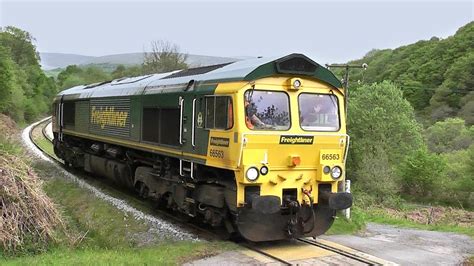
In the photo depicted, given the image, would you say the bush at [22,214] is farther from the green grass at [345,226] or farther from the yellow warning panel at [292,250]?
the green grass at [345,226]

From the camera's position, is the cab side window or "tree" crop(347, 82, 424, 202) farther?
"tree" crop(347, 82, 424, 202)

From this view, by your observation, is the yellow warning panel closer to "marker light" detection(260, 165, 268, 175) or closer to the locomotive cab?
the locomotive cab

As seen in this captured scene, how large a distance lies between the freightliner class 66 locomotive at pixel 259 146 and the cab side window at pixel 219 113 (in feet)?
0.06

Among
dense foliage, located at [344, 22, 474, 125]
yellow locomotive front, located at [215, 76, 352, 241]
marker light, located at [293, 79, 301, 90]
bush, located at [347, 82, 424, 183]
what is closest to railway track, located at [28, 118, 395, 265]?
yellow locomotive front, located at [215, 76, 352, 241]

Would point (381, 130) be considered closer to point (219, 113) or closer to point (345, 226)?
point (345, 226)

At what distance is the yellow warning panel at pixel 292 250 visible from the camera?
863 cm

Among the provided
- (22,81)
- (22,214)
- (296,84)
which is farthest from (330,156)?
(22,81)

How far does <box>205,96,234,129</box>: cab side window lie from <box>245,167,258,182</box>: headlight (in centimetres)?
81

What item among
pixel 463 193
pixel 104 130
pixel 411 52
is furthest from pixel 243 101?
pixel 411 52

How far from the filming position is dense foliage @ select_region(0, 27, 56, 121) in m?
44.2

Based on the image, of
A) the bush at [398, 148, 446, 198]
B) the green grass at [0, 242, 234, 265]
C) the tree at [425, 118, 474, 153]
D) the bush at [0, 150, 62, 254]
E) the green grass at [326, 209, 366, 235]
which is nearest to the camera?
the green grass at [0, 242, 234, 265]

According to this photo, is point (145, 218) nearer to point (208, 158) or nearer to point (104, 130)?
point (208, 158)

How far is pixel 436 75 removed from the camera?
7825 centimetres

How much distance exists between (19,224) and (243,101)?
4231 mm
